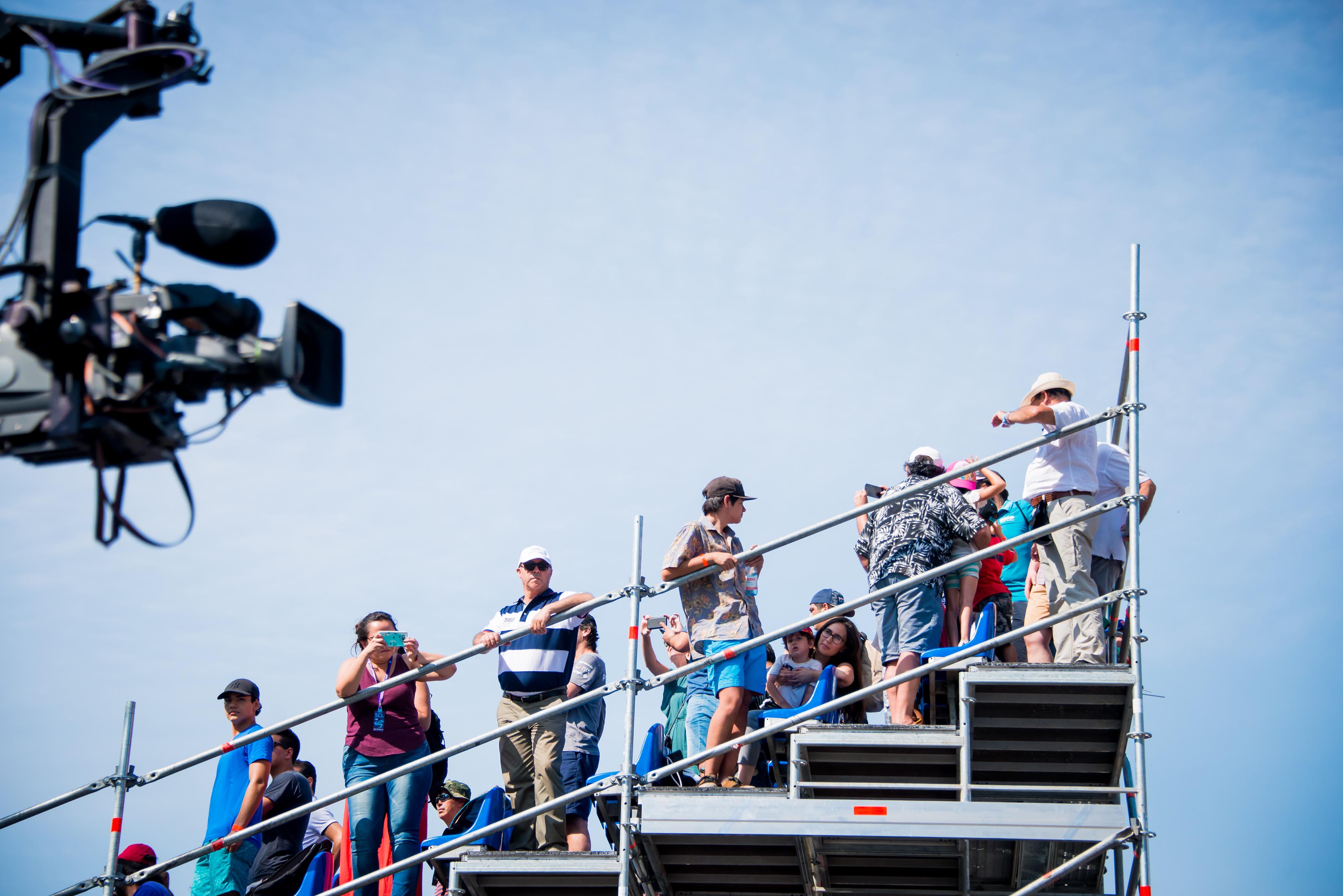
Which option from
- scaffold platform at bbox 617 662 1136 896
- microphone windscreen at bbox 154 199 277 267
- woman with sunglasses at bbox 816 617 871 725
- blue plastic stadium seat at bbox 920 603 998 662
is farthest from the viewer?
woman with sunglasses at bbox 816 617 871 725

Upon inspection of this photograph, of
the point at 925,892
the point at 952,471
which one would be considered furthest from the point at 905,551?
the point at 925,892

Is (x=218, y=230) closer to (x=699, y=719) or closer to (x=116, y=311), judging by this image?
(x=116, y=311)

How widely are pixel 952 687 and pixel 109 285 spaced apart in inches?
181

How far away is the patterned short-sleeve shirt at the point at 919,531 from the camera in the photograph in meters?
7.63

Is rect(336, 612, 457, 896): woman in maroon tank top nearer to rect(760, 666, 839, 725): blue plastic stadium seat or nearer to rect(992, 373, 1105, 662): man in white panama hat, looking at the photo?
rect(760, 666, 839, 725): blue plastic stadium seat

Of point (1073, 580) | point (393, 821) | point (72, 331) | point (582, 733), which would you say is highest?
point (72, 331)

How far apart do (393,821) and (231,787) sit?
98 centimetres

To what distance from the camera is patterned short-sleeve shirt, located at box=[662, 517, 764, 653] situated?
298 inches

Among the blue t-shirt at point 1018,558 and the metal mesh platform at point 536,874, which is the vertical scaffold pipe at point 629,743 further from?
the blue t-shirt at point 1018,558

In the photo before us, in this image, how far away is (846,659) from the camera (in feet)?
26.9

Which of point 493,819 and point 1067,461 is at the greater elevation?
point 1067,461

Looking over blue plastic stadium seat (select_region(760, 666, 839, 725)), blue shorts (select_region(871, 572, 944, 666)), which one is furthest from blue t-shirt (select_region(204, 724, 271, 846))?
blue shorts (select_region(871, 572, 944, 666))

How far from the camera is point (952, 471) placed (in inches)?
285

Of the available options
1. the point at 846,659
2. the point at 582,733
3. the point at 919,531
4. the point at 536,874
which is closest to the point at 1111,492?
the point at 919,531
